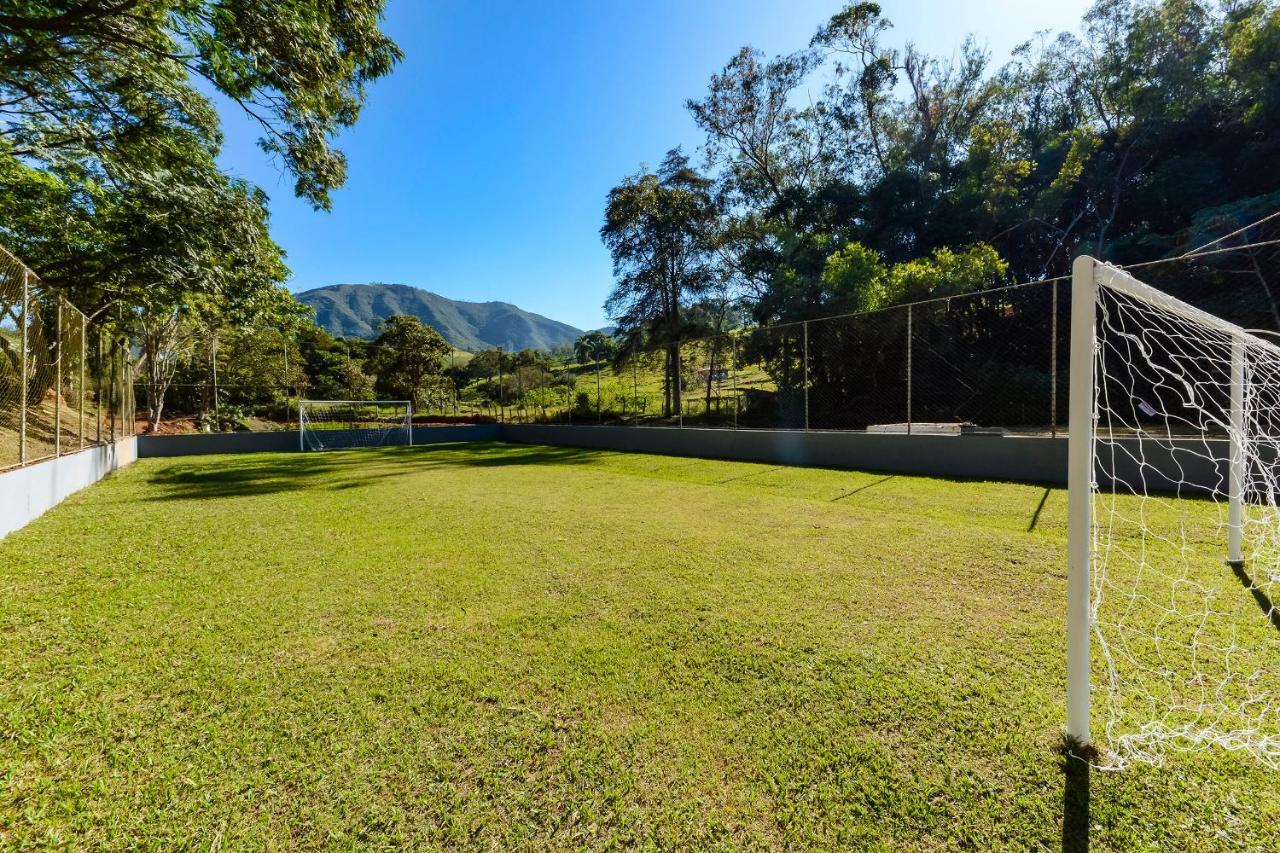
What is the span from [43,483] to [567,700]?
22.3 feet

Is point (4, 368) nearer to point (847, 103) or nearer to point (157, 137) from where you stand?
point (157, 137)

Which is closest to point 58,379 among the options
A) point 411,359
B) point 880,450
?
point 880,450

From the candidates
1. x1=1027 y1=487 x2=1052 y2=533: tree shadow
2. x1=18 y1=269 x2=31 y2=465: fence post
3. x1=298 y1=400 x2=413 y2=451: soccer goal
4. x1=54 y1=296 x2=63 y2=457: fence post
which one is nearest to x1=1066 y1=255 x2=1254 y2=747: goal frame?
x1=1027 y1=487 x2=1052 y2=533: tree shadow

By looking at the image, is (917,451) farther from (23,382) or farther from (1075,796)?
(23,382)

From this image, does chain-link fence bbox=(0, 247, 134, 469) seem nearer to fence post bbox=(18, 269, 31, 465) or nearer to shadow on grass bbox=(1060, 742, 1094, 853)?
fence post bbox=(18, 269, 31, 465)

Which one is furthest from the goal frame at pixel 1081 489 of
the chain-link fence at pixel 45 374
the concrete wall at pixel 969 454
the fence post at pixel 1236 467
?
the chain-link fence at pixel 45 374

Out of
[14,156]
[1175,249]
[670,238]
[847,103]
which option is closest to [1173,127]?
[1175,249]

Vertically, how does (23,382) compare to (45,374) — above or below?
below

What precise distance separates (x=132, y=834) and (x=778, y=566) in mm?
3029

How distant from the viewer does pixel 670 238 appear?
52.5 feet

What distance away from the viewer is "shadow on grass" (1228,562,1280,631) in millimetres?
2338

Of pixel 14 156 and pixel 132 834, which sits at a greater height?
pixel 14 156

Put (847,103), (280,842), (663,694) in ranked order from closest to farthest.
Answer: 1. (280,842)
2. (663,694)
3. (847,103)

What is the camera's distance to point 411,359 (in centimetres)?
2514
